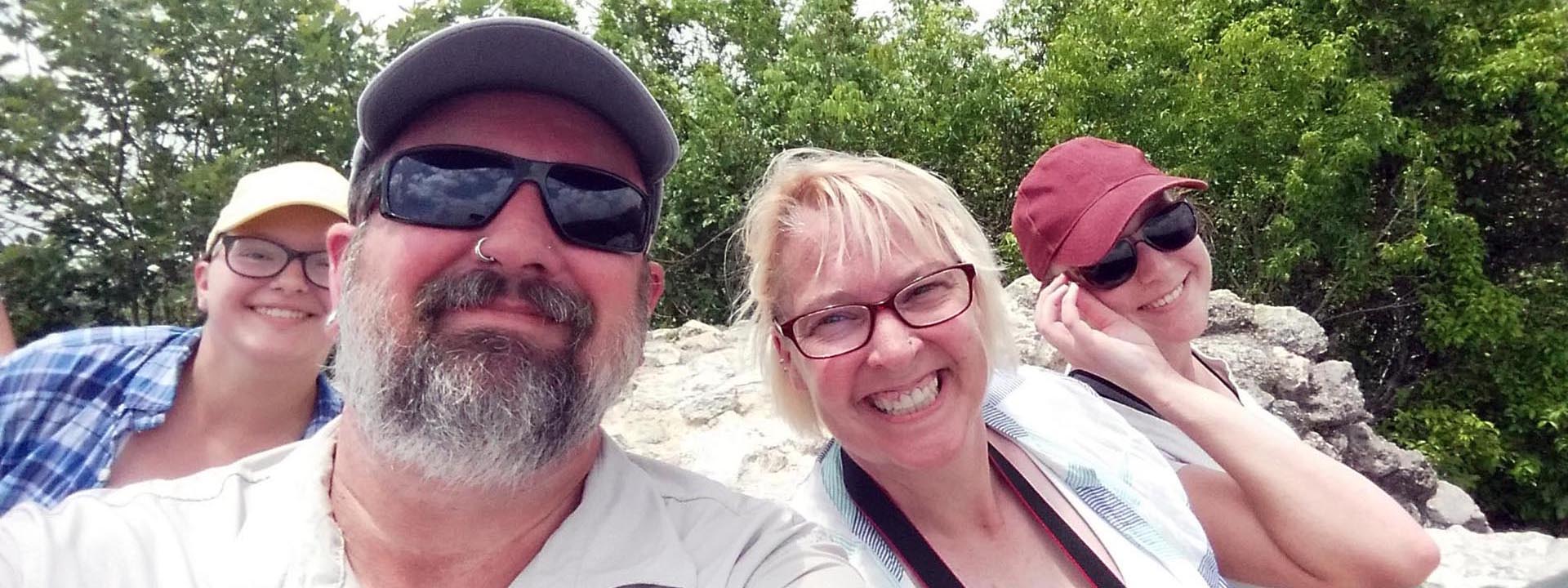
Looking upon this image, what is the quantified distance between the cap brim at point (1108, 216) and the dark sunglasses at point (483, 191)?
1173 mm

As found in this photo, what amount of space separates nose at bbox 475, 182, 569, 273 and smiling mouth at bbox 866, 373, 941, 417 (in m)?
0.69

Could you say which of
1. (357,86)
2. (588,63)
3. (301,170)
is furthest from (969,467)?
(357,86)

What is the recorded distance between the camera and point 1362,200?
8242 millimetres

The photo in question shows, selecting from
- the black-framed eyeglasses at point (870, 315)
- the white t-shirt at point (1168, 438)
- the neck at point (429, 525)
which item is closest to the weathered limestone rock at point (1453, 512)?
the white t-shirt at point (1168, 438)

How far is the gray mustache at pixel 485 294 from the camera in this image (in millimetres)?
1309

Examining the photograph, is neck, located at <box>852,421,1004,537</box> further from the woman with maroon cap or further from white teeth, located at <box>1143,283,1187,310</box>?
white teeth, located at <box>1143,283,1187,310</box>

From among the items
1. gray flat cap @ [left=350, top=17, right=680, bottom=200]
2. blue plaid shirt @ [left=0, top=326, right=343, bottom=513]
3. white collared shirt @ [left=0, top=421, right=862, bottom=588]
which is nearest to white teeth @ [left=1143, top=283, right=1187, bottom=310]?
white collared shirt @ [left=0, top=421, right=862, bottom=588]

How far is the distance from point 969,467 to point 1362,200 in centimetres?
852

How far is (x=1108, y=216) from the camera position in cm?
198

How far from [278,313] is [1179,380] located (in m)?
2.22

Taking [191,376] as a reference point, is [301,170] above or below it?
above

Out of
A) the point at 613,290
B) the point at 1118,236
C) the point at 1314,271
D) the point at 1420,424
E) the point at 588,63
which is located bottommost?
the point at 1420,424

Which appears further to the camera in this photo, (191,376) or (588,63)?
(191,376)

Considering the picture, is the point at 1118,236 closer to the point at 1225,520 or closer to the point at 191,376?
the point at 1225,520
